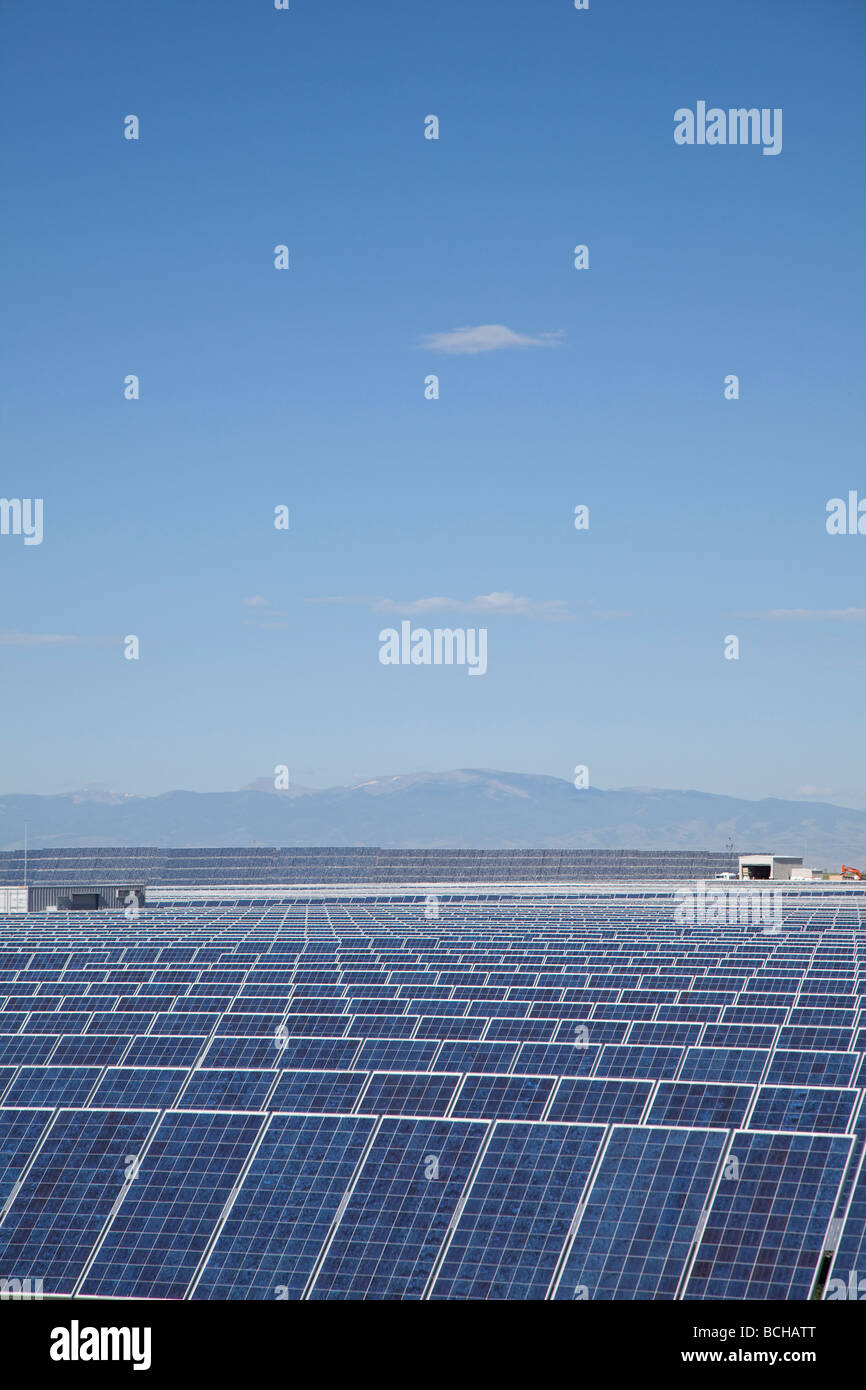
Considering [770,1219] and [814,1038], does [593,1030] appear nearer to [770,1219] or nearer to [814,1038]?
[814,1038]

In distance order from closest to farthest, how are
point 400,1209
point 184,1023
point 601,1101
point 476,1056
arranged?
point 400,1209 → point 601,1101 → point 476,1056 → point 184,1023

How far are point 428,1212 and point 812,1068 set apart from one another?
26.9 ft

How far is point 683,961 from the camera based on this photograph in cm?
3778

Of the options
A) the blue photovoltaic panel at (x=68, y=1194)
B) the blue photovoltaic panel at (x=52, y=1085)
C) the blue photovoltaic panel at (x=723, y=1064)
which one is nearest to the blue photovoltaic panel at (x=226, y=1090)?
the blue photovoltaic panel at (x=68, y=1194)

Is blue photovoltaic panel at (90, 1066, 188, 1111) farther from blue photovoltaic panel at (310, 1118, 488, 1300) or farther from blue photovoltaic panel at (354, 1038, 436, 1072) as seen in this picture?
blue photovoltaic panel at (310, 1118, 488, 1300)

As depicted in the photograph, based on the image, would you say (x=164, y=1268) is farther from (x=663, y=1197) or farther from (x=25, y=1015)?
(x=25, y=1015)

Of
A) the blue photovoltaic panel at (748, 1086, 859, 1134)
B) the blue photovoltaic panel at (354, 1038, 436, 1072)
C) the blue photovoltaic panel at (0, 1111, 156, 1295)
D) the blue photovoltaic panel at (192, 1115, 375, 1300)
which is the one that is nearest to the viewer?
the blue photovoltaic panel at (192, 1115, 375, 1300)

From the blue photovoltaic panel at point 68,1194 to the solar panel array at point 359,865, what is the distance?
87880 millimetres

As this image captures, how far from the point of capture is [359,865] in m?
122

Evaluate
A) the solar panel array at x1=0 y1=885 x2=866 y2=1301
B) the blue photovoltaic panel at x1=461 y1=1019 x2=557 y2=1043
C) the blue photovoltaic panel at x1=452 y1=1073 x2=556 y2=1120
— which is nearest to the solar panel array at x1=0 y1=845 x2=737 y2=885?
the solar panel array at x1=0 y1=885 x2=866 y2=1301

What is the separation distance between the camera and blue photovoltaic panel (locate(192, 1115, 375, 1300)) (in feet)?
64.1

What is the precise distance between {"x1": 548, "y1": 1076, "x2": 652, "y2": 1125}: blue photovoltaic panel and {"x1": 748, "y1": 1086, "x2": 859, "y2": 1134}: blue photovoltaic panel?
1910 mm

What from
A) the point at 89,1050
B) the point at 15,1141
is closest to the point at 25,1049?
the point at 89,1050

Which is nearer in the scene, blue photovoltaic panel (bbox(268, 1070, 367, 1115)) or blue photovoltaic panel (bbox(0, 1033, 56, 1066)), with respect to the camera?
blue photovoltaic panel (bbox(268, 1070, 367, 1115))
